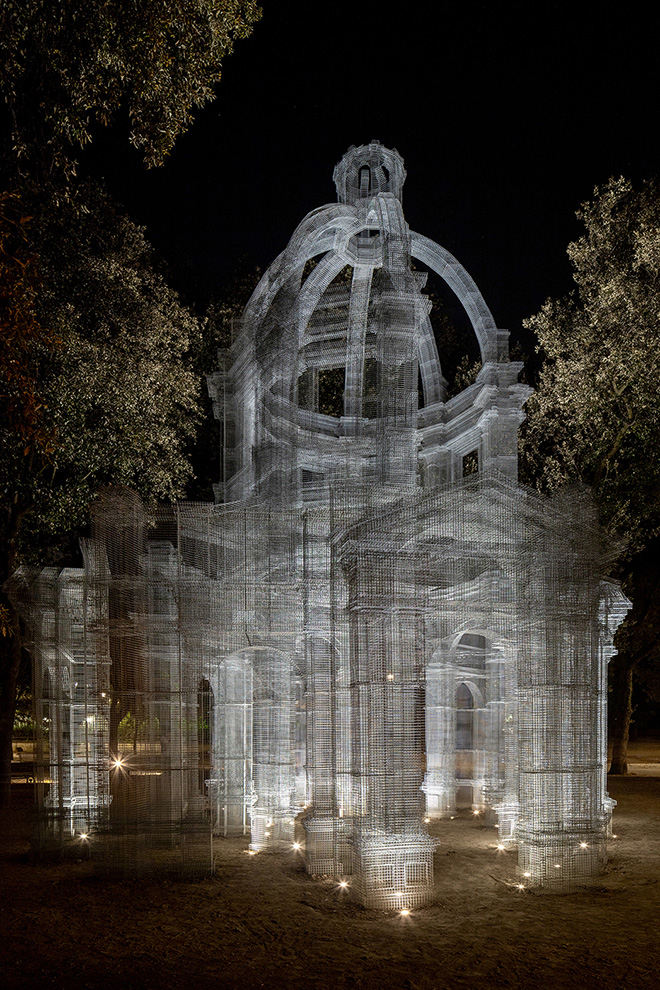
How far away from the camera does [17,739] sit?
1583 inches

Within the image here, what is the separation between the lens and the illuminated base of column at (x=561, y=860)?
10.5 m

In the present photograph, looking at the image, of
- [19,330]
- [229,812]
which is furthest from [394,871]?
[19,330]

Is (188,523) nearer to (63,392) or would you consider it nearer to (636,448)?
(63,392)

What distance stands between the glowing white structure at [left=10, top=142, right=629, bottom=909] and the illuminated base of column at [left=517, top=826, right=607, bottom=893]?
0.08ft

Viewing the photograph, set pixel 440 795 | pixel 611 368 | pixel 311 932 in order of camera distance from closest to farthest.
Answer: pixel 311 932
pixel 440 795
pixel 611 368

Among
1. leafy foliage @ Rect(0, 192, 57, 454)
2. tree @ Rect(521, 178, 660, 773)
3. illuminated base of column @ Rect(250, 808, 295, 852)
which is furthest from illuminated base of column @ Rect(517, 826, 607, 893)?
tree @ Rect(521, 178, 660, 773)

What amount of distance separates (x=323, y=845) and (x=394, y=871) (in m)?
1.82

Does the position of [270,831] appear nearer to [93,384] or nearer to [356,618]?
[356,618]

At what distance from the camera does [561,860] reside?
34.4 feet

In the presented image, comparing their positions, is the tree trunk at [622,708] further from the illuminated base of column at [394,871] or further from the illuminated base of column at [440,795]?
the illuminated base of column at [394,871]

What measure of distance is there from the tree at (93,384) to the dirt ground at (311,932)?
6867 mm

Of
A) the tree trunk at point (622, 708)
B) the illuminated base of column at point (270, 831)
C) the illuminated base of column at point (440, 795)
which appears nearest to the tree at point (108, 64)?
the illuminated base of column at point (270, 831)

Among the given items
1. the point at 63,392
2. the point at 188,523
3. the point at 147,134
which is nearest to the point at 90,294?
the point at 63,392

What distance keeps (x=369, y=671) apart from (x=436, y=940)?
8.94 feet
